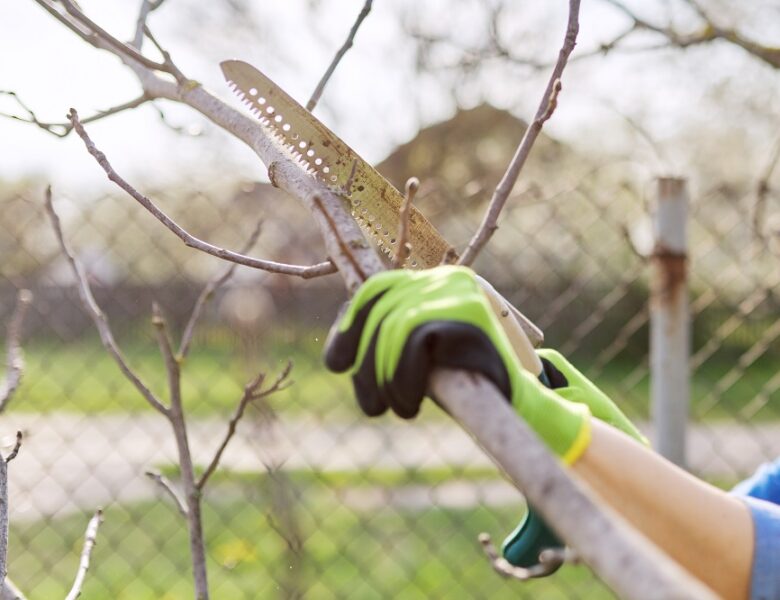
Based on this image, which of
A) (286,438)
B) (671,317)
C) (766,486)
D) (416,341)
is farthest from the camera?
(286,438)

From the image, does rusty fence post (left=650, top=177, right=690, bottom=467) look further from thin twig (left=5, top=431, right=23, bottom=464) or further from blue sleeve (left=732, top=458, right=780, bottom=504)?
thin twig (left=5, top=431, right=23, bottom=464)

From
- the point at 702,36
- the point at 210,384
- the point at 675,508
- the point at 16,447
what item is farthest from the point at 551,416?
the point at 210,384

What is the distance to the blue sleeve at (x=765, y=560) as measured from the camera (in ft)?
3.93

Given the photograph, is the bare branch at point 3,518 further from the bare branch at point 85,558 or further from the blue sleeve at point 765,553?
the blue sleeve at point 765,553

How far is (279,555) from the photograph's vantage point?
3.25 meters

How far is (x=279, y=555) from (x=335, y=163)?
2.36 m

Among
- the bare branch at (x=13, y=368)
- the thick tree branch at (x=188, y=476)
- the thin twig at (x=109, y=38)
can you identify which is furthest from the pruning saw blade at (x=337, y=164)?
the bare branch at (x=13, y=368)

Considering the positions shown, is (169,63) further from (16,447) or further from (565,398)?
(565,398)

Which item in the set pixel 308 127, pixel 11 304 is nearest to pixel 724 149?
pixel 11 304

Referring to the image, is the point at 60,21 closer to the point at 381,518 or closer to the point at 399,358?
the point at 399,358

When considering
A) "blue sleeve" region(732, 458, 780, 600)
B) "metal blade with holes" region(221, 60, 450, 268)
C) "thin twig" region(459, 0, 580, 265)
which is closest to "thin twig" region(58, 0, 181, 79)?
"metal blade with holes" region(221, 60, 450, 268)

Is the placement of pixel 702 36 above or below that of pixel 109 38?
above

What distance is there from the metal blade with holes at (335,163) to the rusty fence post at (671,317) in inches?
50.4

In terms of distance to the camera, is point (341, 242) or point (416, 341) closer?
point (416, 341)
